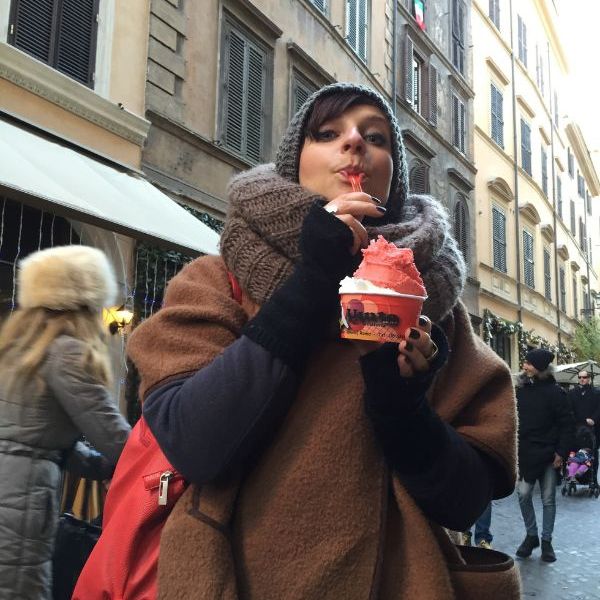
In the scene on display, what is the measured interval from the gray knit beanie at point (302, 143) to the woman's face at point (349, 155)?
0.02 metres

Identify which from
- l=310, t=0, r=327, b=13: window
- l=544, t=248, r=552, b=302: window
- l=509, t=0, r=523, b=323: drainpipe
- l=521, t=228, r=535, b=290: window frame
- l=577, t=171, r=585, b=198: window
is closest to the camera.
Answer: l=310, t=0, r=327, b=13: window

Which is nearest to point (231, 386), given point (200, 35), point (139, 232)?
point (139, 232)

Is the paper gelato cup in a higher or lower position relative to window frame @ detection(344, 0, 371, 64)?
lower

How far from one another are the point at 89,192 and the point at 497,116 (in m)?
18.5

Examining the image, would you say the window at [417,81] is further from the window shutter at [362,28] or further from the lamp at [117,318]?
the lamp at [117,318]

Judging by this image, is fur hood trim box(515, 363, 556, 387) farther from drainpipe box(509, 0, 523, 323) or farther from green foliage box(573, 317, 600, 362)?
green foliage box(573, 317, 600, 362)

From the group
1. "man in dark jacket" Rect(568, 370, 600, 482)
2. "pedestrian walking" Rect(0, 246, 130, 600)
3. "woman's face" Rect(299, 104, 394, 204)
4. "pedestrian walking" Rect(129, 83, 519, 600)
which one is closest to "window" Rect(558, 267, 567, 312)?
"man in dark jacket" Rect(568, 370, 600, 482)

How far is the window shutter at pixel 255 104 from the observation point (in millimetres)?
10180

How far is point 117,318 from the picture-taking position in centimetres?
734

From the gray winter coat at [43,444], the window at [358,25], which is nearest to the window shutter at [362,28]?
the window at [358,25]

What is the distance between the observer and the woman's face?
1.37 m

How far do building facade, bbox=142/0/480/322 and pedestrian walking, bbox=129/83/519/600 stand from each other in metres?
7.43

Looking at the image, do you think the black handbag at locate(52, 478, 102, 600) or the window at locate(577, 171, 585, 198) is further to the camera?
the window at locate(577, 171, 585, 198)

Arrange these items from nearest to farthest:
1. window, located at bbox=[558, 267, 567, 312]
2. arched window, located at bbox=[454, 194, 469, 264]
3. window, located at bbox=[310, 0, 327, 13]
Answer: window, located at bbox=[310, 0, 327, 13] < arched window, located at bbox=[454, 194, 469, 264] < window, located at bbox=[558, 267, 567, 312]
